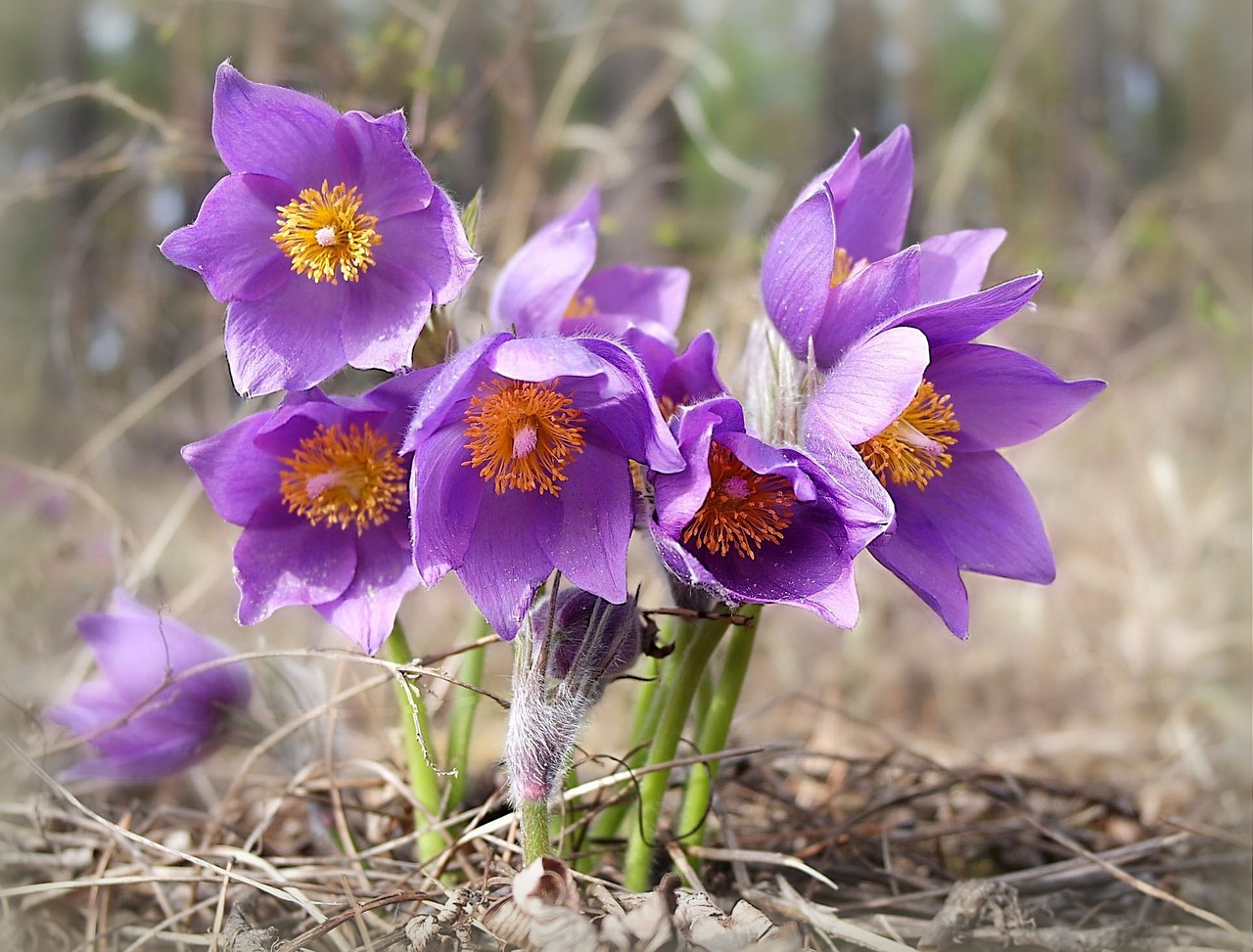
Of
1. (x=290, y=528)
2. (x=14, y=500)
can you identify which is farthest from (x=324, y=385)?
(x=14, y=500)

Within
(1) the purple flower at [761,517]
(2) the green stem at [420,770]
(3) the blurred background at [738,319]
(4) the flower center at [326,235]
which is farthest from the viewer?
(3) the blurred background at [738,319]

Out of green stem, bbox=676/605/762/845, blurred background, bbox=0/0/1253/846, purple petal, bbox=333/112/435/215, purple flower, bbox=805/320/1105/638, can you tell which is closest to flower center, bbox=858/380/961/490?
purple flower, bbox=805/320/1105/638

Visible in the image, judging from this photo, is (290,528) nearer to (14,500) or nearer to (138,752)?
(138,752)

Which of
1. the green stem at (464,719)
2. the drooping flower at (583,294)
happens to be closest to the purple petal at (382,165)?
→ the drooping flower at (583,294)

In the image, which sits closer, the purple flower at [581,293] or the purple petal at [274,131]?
the purple petal at [274,131]

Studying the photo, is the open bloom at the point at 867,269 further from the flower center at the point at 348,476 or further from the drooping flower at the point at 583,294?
the flower center at the point at 348,476

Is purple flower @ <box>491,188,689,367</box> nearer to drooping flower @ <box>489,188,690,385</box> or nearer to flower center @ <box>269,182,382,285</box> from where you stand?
drooping flower @ <box>489,188,690,385</box>

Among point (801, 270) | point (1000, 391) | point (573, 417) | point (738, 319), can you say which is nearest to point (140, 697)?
point (573, 417)
